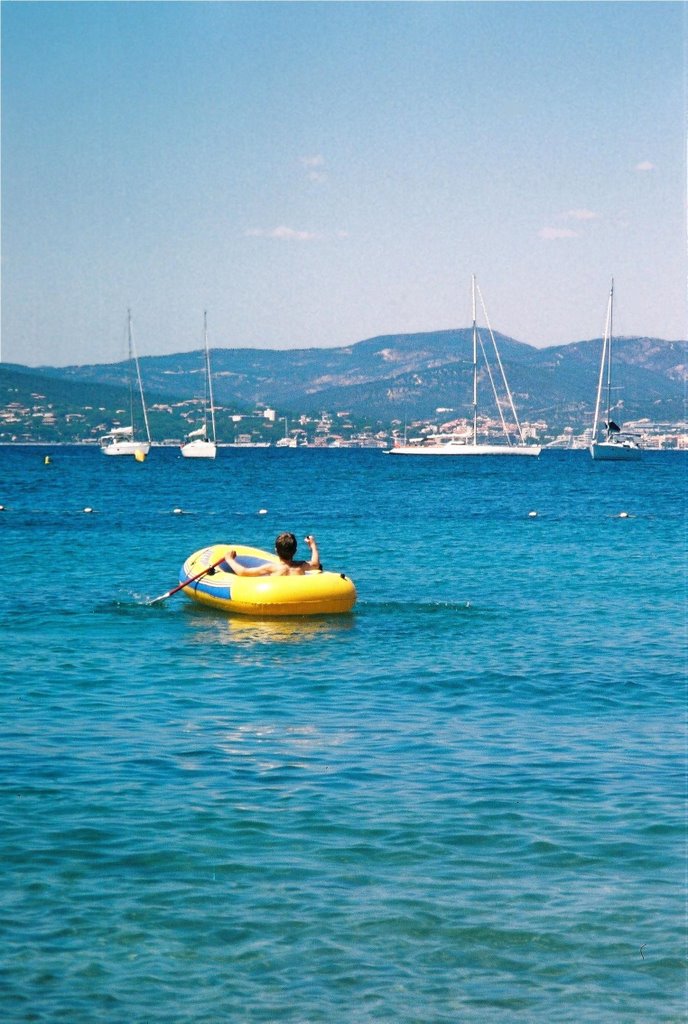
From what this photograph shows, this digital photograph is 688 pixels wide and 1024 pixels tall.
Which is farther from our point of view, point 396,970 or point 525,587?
point 525,587

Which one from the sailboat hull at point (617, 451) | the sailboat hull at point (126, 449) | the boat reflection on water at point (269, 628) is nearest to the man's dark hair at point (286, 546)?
the boat reflection on water at point (269, 628)

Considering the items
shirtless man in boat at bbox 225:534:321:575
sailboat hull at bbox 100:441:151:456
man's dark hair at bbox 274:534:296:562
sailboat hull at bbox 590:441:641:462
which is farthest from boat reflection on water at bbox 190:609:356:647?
sailboat hull at bbox 100:441:151:456

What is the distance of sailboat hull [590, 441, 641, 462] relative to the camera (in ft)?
431

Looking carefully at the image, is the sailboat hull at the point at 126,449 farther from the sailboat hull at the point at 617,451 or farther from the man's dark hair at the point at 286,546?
the man's dark hair at the point at 286,546

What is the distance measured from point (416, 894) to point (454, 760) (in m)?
3.41

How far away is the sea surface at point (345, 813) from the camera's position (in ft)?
25.5

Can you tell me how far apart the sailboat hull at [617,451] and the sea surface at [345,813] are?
4272 inches

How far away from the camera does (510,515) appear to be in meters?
54.2

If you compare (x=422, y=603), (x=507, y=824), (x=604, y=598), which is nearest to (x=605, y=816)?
(x=507, y=824)

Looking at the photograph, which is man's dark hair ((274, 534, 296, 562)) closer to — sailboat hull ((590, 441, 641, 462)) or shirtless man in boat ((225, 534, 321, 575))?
shirtless man in boat ((225, 534, 321, 575))

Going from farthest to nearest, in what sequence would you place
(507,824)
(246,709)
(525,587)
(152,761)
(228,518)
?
(228,518)
(525,587)
(246,709)
(152,761)
(507,824)

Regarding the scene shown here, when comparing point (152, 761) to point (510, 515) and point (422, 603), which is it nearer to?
point (422, 603)

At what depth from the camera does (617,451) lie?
132375 mm

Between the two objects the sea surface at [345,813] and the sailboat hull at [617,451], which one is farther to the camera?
the sailboat hull at [617,451]
